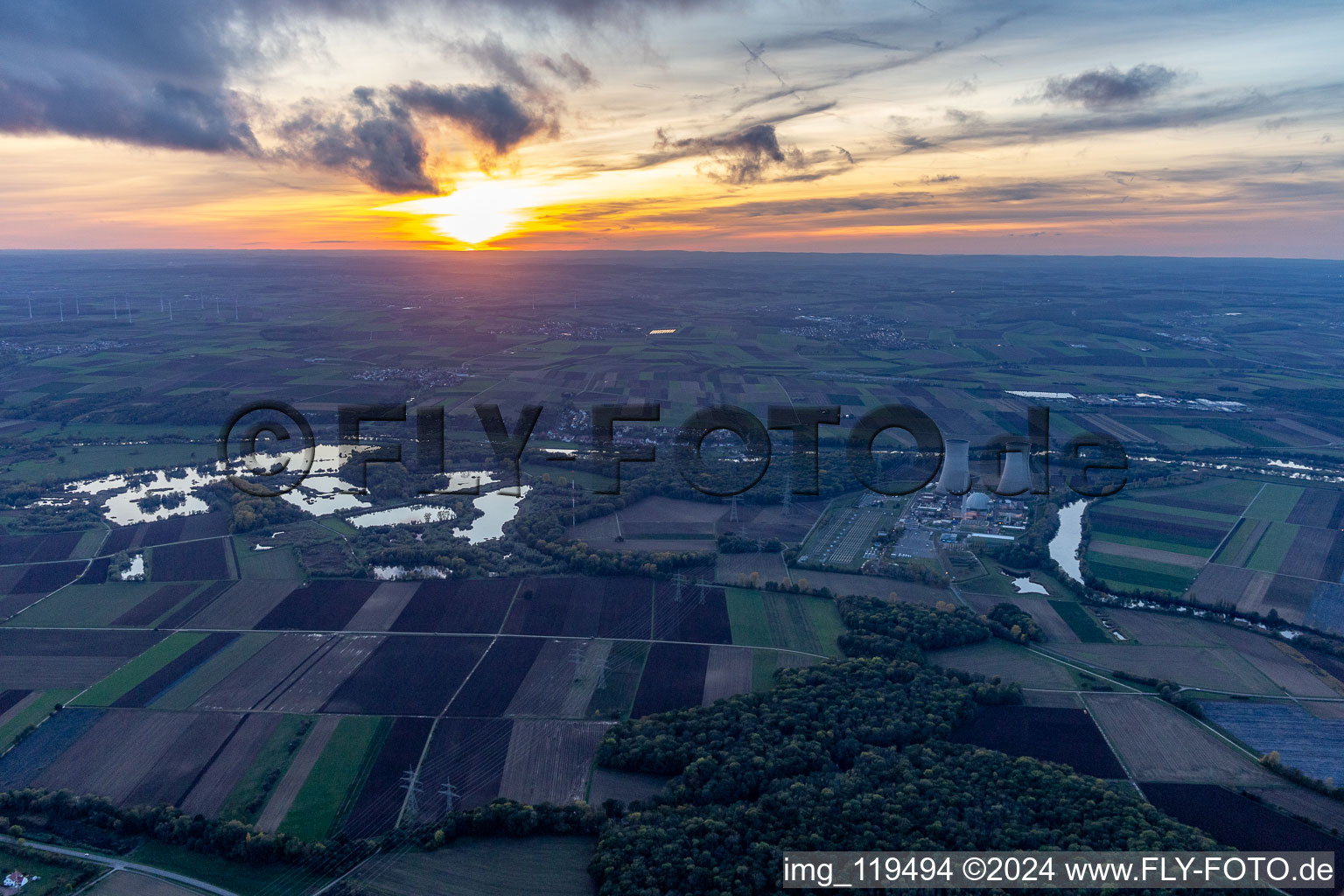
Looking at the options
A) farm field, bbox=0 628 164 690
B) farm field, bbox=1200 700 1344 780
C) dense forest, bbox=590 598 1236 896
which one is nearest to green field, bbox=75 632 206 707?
farm field, bbox=0 628 164 690

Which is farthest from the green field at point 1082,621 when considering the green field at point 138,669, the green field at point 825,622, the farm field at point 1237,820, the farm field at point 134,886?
the green field at point 138,669

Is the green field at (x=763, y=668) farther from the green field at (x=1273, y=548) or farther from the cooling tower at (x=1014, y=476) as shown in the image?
the green field at (x=1273, y=548)

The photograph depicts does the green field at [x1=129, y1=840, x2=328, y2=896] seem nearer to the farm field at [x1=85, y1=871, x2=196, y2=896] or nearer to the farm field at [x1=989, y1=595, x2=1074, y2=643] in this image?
the farm field at [x1=85, y1=871, x2=196, y2=896]

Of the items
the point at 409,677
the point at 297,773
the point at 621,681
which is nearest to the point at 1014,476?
the point at 621,681

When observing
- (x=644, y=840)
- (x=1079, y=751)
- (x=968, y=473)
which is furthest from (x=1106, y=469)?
(x=644, y=840)

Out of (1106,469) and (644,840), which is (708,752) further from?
(1106,469)

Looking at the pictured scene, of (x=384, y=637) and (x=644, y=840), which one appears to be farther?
(x=384, y=637)
